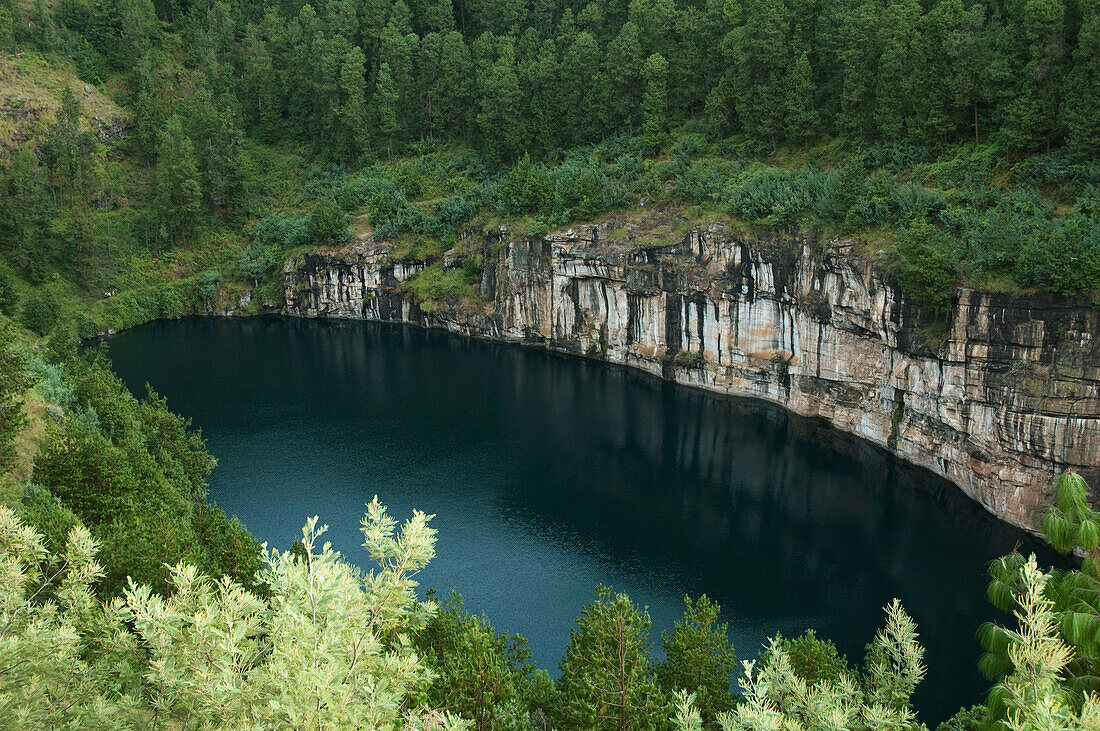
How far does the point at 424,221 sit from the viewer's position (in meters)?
67.4

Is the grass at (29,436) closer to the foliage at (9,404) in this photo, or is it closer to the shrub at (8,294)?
the foliage at (9,404)

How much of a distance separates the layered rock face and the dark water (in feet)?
5.54

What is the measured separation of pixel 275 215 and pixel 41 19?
3284cm

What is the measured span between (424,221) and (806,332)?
34.3m

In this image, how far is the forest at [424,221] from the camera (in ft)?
35.6

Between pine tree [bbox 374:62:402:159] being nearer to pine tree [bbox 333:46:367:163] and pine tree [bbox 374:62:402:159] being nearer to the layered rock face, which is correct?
pine tree [bbox 333:46:367:163]

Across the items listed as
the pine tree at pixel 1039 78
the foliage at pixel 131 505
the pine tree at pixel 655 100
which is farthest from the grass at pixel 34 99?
the pine tree at pixel 1039 78

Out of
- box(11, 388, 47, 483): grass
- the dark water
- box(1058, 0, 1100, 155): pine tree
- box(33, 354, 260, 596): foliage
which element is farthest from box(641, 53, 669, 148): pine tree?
box(11, 388, 47, 483): grass

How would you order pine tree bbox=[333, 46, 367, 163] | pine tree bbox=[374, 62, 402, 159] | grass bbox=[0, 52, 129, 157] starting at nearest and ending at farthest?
1. grass bbox=[0, 52, 129, 157]
2. pine tree bbox=[374, 62, 402, 159]
3. pine tree bbox=[333, 46, 367, 163]

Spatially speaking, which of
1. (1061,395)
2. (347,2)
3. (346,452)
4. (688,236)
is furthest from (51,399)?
(347,2)

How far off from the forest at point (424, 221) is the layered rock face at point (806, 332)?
194 cm

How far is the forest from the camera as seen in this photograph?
10.8 meters

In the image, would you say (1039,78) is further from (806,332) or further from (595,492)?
(595,492)

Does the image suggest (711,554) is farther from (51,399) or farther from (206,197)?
(206,197)
